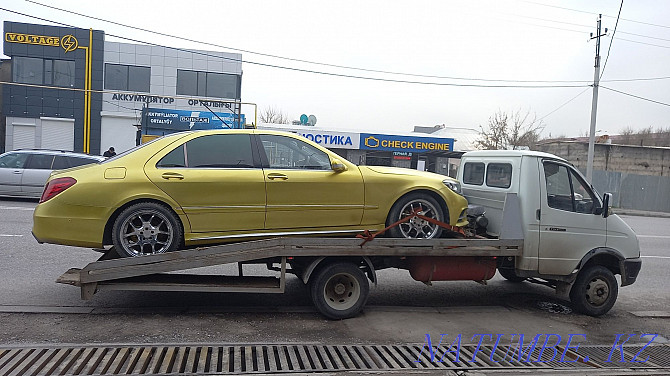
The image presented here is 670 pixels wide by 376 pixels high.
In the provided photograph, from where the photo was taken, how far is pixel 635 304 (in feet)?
25.4

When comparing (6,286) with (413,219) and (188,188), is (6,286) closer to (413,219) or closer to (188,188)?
(188,188)

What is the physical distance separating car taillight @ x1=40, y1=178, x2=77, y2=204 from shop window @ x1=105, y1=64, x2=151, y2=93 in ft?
97.2

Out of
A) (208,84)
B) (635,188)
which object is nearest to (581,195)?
(635,188)

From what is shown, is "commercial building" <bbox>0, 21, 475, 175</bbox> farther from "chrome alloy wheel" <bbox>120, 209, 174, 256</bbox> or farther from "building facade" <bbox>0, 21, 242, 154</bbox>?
"chrome alloy wheel" <bbox>120, 209, 174, 256</bbox>

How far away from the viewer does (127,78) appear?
33.1 m

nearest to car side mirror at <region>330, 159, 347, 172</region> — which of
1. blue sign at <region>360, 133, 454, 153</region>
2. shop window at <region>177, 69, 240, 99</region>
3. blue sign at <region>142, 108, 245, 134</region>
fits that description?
blue sign at <region>142, 108, 245, 134</region>

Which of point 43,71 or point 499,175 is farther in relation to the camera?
point 43,71

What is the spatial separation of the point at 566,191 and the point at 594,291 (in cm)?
136

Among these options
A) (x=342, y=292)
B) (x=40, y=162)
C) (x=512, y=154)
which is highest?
(x=512, y=154)

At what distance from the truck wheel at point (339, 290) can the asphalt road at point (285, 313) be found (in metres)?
0.14

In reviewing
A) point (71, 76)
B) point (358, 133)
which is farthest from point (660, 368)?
point (71, 76)

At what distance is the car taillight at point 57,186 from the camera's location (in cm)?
548

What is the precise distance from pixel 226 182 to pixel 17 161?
12.8 meters

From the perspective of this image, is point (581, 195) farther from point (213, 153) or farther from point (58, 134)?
point (58, 134)
